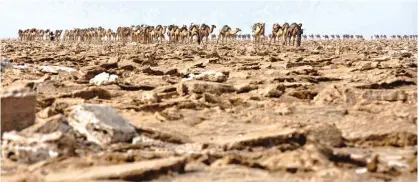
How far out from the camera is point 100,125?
15.2 ft

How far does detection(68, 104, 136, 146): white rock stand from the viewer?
4.60m

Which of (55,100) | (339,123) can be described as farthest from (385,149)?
(55,100)

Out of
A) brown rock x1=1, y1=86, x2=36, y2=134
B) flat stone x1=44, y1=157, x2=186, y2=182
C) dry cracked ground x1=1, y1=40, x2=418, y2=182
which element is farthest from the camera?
brown rock x1=1, y1=86, x2=36, y2=134

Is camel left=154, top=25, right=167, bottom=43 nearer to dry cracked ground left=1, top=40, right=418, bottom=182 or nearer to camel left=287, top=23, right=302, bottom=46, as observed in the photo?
camel left=287, top=23, right=302, bottom=46

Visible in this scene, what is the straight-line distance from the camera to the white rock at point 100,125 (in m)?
4.60

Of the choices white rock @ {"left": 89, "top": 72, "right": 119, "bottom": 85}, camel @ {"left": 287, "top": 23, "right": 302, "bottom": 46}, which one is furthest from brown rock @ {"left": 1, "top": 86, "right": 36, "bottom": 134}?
camel @ {"left": 287, "top": 23, "right": 302, "bottom": 46}

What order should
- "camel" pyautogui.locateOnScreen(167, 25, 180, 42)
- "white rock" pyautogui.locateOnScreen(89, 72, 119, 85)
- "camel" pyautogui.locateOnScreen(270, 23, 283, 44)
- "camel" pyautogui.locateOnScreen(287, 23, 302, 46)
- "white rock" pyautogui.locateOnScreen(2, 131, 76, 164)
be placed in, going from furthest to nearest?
"camel" pyautogui.locateOnScreen(167, 25, 180, 42)
"camel" pyautogui.locateOnScreen(270, 23, 283, 44)
"camel" pyautogui.locateOnScreen(287, 23, 302, 46)
"white rock" pyautogui.locateOnScreen(89, 72, 119, 85)
"white rock" pyautogui.locateOnScreen(2, 131, 76, 164)

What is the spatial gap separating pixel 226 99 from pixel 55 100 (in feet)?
6.95

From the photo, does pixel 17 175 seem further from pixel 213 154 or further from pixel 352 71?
pixel 352 71

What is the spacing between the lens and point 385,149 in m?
4.80

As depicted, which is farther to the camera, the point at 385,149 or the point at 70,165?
the point at 385,149

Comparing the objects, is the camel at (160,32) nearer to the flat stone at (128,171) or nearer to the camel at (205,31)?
the camel at (205,31)

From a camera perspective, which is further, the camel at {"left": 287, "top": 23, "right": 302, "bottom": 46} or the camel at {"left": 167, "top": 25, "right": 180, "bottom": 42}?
the camel at {"left": 167, "top": 25, "right": 180, "bottom": 42}

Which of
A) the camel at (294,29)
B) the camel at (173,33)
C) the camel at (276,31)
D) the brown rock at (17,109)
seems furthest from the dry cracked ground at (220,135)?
the camel at (173,33)
